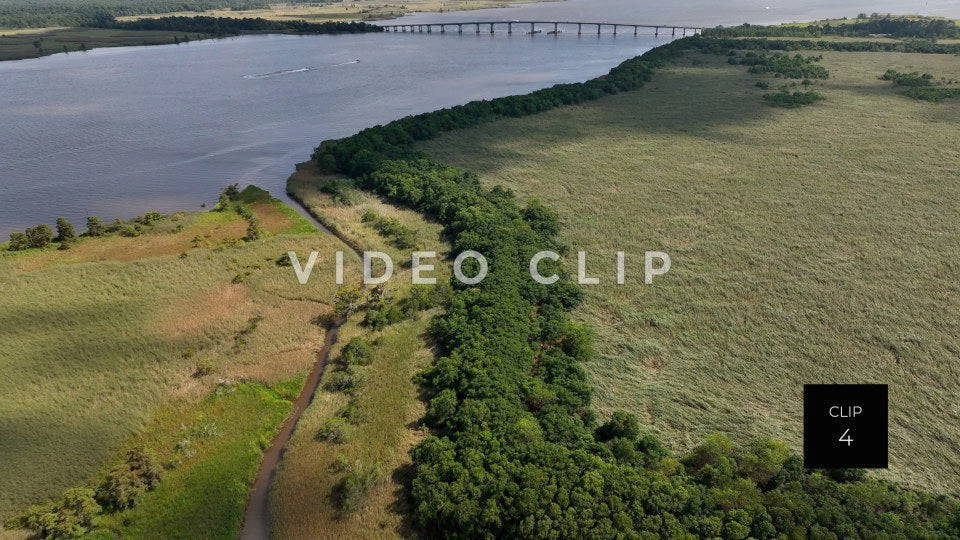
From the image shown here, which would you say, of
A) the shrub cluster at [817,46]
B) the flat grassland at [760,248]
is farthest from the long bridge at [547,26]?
the flat grassland at [760,248]

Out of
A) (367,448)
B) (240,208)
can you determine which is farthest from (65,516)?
(240,208)

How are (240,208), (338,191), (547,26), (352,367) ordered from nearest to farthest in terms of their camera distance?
1. (352,367)
2. (240,208)
3. (338,191)
4. (547,26)

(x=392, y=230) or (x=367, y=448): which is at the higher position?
(x=392, y=230)

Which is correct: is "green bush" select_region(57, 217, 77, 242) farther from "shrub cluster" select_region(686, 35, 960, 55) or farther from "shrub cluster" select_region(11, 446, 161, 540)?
"shrub cluster" select_region(686, 35, 960, 55)

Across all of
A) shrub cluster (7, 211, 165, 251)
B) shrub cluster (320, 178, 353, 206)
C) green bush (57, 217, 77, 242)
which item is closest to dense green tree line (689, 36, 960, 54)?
shrub cluster (320, 178, 353, 206)

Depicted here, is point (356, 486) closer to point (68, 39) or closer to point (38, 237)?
point (38, 237)

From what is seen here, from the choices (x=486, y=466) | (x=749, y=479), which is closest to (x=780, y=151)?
(x=749, y=479)
